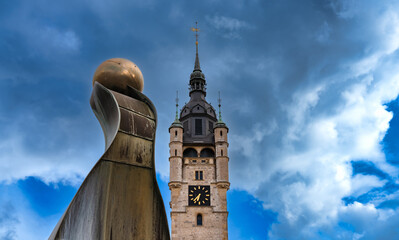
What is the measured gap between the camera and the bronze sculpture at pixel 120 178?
278 inches

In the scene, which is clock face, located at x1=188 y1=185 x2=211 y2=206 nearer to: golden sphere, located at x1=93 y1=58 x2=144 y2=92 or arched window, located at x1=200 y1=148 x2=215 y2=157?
arched window, located at x1=200 y1=148 x2=215 y2=157

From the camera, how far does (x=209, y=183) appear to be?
1684 inches

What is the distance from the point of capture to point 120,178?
7344 mm

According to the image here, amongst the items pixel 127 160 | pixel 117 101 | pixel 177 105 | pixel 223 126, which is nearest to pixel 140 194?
pixel 127 160

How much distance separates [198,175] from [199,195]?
2.22 meters

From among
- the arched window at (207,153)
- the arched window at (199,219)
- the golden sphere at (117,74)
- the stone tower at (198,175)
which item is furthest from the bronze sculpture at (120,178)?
the arched window at (207,153)

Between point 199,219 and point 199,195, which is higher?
point 199,195

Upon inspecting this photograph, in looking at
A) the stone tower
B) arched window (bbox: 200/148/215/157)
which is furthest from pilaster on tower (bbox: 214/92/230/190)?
arched window (bbox: 200/148/215/157)

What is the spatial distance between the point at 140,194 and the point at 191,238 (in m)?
33.9

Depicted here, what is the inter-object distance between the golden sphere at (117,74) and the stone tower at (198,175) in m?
33.3

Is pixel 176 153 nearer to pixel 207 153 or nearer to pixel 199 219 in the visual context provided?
pixel 207 153

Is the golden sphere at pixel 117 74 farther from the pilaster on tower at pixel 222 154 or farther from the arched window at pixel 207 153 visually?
the arched window at pixel 207 153

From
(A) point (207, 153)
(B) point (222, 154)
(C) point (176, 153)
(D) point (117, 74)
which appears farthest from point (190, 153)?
(D) point (117, 74)

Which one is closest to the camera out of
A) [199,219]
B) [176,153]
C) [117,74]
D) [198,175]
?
[117,74]
